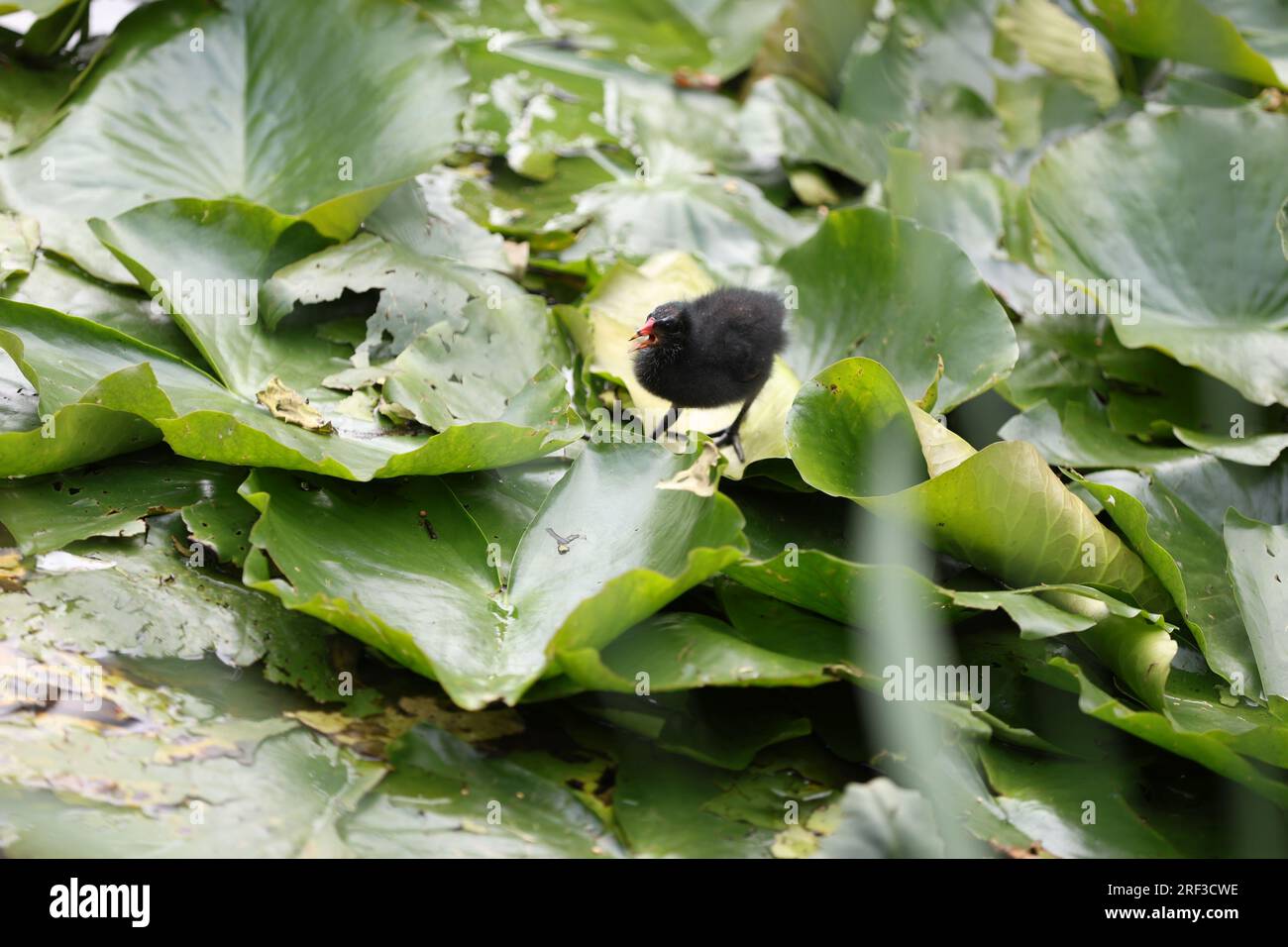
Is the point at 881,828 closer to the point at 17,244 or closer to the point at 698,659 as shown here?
the point at 698,659

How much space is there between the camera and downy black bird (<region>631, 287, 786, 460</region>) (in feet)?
8.38

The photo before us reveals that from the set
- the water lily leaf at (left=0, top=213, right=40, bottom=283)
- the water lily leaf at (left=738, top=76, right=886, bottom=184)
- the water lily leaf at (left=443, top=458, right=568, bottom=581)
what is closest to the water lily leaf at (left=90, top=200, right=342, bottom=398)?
the water lily leaf at (left=0, top=213, right=40, bottom=283)

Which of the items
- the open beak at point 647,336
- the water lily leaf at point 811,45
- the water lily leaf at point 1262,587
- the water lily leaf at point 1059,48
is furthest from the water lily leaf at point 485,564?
the water lily leaf at point 1059,48

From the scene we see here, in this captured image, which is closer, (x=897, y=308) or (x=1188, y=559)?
(x=1188, y=559)

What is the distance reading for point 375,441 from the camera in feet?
7.59

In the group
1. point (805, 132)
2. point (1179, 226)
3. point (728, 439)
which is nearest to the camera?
point (728, 439)

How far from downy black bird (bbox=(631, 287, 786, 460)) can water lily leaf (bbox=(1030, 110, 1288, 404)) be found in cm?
85

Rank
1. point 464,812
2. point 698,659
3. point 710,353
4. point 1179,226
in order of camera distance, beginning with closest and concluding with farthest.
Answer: point 464,812, point 698,659, point 710,353, point 1179,226

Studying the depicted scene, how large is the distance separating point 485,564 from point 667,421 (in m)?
0.71

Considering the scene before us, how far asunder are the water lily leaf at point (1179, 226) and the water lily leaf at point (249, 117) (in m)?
1.60

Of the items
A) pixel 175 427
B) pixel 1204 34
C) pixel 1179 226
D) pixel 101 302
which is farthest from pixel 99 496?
pixel 1204 34

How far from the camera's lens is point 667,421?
2.71 meters

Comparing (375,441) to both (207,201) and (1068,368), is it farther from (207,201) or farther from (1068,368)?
(1068,368)

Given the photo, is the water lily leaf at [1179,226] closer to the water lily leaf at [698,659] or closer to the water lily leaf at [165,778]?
the water lily leaf at [698,659]
